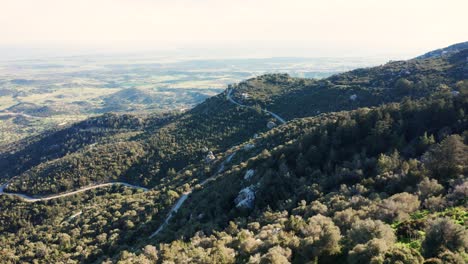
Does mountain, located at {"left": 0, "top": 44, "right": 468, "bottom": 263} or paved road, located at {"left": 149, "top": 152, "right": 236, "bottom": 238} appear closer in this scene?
mountain, located at {"left": 0, "top": 44, "right": 468, "bottom": 263}

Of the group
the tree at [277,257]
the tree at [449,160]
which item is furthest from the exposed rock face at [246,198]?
the tree at [449,160]

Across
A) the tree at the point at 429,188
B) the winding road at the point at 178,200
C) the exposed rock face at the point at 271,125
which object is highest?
the tree at the point at 429,188

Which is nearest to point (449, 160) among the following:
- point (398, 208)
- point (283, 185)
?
point (398, 208)

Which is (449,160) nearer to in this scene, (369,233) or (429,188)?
(429,188)

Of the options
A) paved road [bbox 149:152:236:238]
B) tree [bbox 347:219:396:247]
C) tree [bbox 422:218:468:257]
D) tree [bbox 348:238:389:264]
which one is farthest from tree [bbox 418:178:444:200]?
paved road [bbox 149:152:236:238]

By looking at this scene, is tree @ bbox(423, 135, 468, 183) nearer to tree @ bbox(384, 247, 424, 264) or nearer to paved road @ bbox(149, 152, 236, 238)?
tree @ bbox(384, 247, 424, 264)

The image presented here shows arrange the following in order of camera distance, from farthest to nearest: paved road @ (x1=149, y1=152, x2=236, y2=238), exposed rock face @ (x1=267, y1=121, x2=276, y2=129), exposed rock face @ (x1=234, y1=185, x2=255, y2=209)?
exposed rock face @ (x1=267, y1=121, x2=276, y2=129)
paved road @ (x1=149, y1=152, x2=236, y2=238)
exposed rock face @ (x1=234, y1=185, x2=255, y2=209)

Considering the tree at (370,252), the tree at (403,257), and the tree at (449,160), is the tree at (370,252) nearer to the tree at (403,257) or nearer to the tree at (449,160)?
the tree at (403,257)
